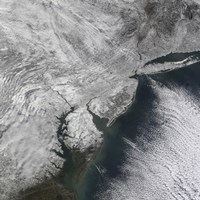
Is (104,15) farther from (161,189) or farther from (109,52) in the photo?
(161,189)

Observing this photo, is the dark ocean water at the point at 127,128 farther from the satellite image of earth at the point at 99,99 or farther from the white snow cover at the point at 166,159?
the white snow cover at the point at 166,159

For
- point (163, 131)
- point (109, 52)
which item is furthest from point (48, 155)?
point (109, 52)

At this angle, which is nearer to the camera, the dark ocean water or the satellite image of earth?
the dark ocean water

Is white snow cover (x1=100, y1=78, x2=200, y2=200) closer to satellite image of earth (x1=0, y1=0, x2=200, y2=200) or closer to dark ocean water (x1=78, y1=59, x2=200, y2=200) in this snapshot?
satellite image of earth (x1=0, y1=0, x2=200, y2=200)

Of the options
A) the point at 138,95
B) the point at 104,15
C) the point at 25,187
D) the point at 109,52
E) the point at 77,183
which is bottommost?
the point at 25,187

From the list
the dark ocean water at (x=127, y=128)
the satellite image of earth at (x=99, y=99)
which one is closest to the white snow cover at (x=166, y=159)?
the satellite image of earth at (x=99, y=99)

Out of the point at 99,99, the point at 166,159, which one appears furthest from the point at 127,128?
the point at 166,159

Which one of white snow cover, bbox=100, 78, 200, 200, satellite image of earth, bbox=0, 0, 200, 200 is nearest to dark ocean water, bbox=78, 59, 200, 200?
satellite image of earth, bbox=0, 0, 200, 200
